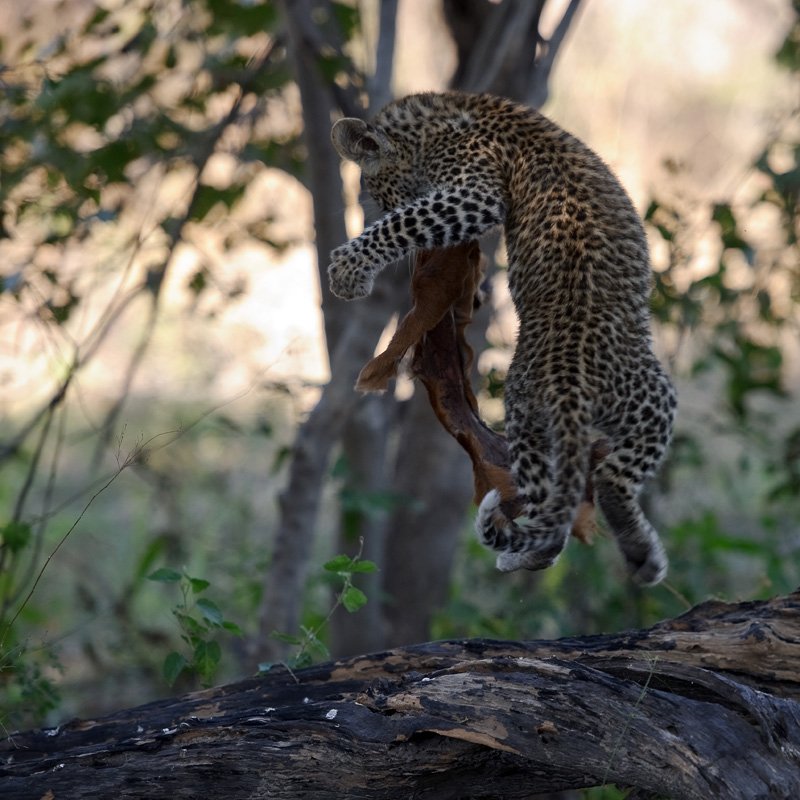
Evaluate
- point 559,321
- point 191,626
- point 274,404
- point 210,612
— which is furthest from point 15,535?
point 274,404

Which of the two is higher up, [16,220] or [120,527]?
[16,220]

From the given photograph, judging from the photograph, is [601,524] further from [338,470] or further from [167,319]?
[167,319]

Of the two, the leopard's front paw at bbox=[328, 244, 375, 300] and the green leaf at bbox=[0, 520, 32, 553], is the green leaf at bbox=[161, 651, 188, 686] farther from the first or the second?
the leopard's front paw at bbox=[328, 244, 375, 300]

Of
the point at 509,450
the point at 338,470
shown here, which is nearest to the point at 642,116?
the point at 338,470

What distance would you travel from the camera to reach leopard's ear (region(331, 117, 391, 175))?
571 centimetres

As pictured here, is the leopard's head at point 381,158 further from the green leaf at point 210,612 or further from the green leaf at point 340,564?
the green leaf at point 210,612

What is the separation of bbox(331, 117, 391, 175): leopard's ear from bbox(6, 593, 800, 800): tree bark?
2619 millimetres

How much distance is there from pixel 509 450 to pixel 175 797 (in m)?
1.90

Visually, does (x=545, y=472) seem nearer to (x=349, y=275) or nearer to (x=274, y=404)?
(x=349, y=275)

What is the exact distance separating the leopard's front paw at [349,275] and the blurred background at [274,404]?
558mm

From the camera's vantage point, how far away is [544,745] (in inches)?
145

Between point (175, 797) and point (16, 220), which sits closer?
point (175, 797)

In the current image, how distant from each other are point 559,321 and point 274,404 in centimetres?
751

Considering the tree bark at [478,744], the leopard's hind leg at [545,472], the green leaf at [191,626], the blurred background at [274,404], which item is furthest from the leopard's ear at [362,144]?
Result: the tree bark at [478,744]
